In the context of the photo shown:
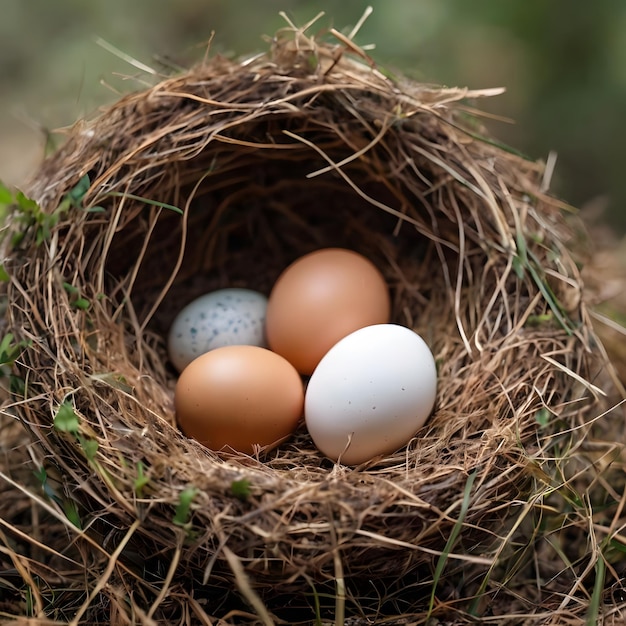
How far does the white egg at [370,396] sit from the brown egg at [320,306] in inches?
4.1

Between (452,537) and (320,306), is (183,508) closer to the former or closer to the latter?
(452,537)

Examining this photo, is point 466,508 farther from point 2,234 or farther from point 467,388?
point 2,234

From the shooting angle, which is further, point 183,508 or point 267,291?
point 267,291

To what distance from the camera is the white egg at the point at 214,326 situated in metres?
1.30

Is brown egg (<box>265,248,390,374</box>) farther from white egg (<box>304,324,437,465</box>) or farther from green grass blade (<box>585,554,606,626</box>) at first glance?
green grass blade (<box>585,554,606,626</box>)

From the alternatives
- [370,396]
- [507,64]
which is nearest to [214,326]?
[370,396]

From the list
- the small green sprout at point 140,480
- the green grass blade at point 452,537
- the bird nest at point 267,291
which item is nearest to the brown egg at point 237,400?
the bird nest at point 267,291

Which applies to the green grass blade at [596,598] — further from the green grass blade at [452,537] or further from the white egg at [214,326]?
the white egg at [214,326]

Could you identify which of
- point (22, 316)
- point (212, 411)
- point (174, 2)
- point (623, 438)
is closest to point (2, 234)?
point (22, 316)

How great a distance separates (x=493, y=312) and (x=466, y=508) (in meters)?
0.44

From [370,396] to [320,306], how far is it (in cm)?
23

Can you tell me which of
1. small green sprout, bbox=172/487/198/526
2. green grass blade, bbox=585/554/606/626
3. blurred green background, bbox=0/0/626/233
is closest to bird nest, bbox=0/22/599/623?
small green sprout, bbox=172/487/198/526

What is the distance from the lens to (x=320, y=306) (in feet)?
4.12

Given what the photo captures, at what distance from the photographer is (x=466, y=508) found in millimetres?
951
